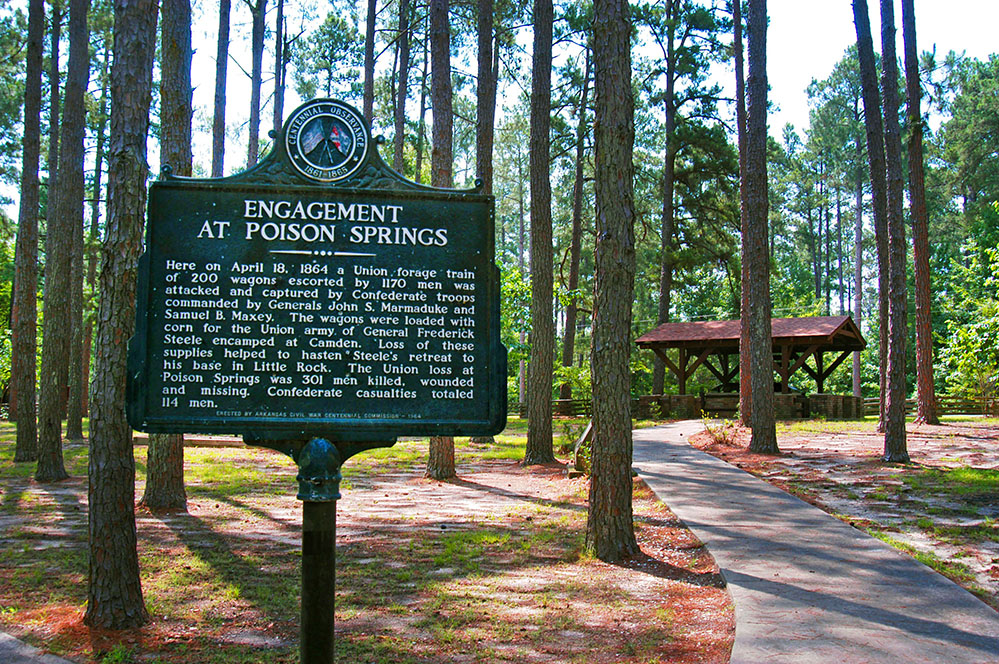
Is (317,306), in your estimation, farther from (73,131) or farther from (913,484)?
(73,131)

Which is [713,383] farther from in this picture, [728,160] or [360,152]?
[360,152]

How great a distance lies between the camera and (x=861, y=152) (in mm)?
47625

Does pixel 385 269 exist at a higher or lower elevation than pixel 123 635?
higher

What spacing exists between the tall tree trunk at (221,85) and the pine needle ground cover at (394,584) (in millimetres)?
11694

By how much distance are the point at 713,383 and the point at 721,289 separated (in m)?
6.31

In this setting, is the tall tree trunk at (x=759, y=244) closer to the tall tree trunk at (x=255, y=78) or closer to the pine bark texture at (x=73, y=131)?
the pine bark texture at (x=73, y=131)

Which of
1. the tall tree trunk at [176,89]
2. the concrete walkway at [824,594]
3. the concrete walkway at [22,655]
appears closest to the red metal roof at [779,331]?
the concrete walkway at [824,594]

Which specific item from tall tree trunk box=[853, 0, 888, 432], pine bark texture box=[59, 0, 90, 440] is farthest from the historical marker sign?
tall tree trunk box=[853, 0, 888, 432]

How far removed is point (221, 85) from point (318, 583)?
1912 cm

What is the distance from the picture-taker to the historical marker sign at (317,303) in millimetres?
3771

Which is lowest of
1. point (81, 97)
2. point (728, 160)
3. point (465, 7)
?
point (81, 97)

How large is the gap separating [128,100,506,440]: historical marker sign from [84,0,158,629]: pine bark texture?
1616 millimetres

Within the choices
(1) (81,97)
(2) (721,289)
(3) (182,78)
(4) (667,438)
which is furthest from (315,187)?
(2) (721,289)

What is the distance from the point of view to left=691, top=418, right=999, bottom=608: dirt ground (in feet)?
22.6
